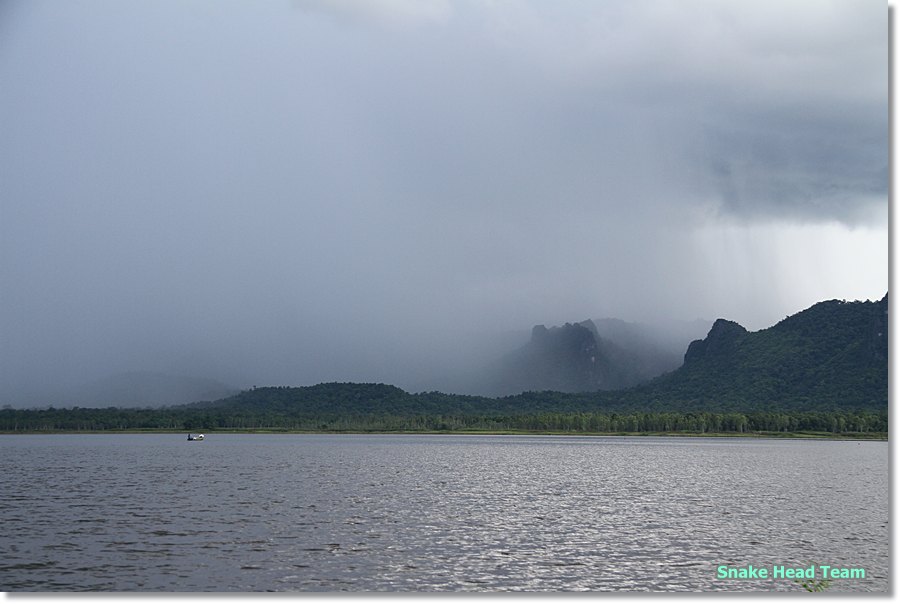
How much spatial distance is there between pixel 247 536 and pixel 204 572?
12683 mm

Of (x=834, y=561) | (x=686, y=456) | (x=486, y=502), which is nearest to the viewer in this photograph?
(x=834, y=561)

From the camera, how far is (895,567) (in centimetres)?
3050

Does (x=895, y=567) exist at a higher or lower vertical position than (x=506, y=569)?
higher

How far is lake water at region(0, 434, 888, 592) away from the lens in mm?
44125

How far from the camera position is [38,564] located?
45.8 meters

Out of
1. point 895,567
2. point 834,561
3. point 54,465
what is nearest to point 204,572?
point 895,567

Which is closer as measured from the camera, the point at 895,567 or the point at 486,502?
the point at 895,567

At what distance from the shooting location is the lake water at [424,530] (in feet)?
145

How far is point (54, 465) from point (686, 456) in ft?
405

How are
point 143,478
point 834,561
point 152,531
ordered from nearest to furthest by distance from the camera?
point 834,561 → point 152,531 → point 143,478

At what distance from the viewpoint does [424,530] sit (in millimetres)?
60812

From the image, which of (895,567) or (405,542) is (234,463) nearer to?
(405,542)

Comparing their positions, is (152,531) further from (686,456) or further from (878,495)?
(686,456)

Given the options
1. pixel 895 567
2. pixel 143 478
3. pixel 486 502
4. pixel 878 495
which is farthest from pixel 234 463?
pixel 895 567
